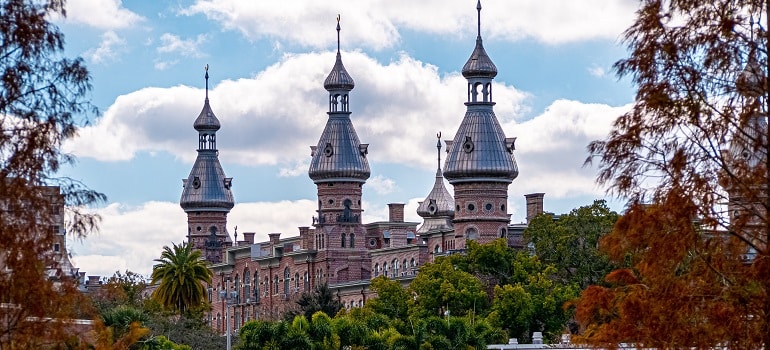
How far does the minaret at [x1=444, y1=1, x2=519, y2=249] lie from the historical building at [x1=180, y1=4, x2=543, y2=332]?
6 centimetres

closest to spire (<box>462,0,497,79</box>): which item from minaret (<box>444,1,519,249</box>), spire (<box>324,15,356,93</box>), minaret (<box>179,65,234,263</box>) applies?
minaret (<box>444,1,519,249</box>)

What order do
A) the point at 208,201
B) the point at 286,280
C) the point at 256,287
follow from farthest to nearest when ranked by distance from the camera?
the point at 208,201 < the point at 256,287 < the point at 286,280

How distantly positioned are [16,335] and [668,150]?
28.5 feet

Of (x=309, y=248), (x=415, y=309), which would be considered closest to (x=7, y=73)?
(x=415, y=309)

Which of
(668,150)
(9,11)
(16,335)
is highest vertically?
(9,11)

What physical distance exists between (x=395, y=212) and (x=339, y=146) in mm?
10298

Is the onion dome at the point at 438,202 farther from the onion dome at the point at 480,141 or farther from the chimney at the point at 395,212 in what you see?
the onion dome at the point at 480,141

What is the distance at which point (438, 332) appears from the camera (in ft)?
253

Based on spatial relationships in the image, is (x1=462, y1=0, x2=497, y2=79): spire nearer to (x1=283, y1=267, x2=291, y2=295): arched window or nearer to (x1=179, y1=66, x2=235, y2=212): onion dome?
(x1=283, y1=267, x2=291, y2=295): arched window

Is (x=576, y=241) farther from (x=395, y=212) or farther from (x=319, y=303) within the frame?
(x=395, y=212)

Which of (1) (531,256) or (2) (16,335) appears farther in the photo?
(1) (531,256)

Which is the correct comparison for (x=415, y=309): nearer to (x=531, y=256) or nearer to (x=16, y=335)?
(x=531, y=256)

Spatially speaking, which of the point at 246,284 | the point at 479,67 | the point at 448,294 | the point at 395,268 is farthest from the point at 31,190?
the point at 246,284

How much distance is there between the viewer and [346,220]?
136m
